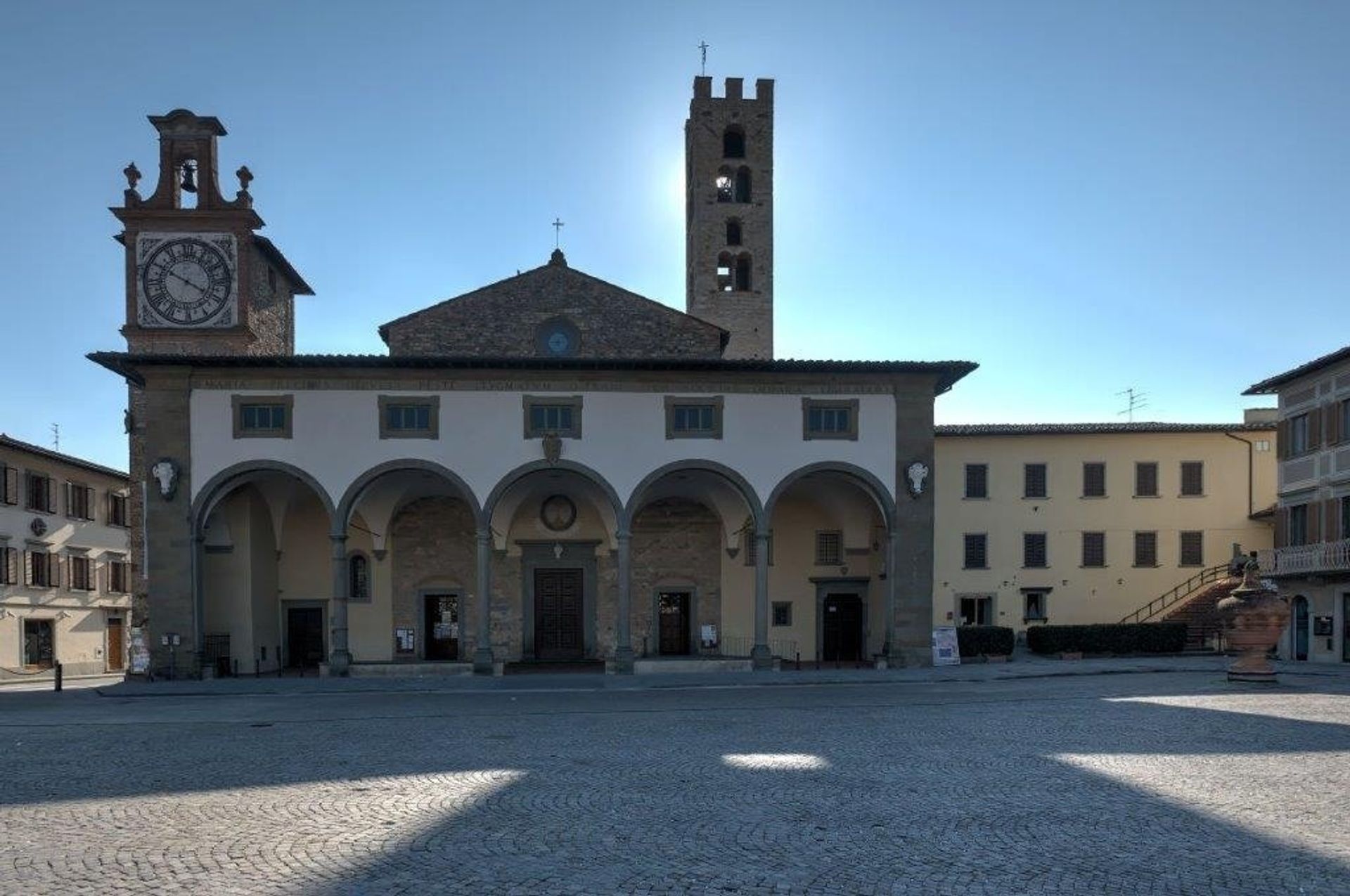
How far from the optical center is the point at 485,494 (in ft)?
84.8

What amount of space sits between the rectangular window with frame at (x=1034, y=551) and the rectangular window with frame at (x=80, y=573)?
3934 centimetres

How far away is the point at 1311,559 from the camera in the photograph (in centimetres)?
2827

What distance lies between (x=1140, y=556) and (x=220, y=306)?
34.0 metres

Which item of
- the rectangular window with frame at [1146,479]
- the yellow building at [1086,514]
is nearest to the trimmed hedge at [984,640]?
the yellow building at [1086,514]

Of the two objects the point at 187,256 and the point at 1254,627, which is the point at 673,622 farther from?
the point at 187,256

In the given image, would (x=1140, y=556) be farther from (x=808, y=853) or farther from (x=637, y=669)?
(x=808, y=853)

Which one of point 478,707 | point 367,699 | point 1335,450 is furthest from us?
point 1335,450

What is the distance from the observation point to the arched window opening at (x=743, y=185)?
43.6 meters

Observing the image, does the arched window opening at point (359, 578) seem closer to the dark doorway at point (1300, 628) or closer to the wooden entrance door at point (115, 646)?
the wooden entrance door at point (115, 646)

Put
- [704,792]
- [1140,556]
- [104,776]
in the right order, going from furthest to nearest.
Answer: [1140,556], [104,776], [704,792]

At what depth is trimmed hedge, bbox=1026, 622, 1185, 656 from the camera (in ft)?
102

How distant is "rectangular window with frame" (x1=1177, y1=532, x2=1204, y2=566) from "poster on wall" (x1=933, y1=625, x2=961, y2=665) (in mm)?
12738

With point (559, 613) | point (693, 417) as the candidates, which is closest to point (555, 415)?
point (693, 417)

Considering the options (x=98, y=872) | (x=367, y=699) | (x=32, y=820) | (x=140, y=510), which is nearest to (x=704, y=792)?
(x=98, y=872)
